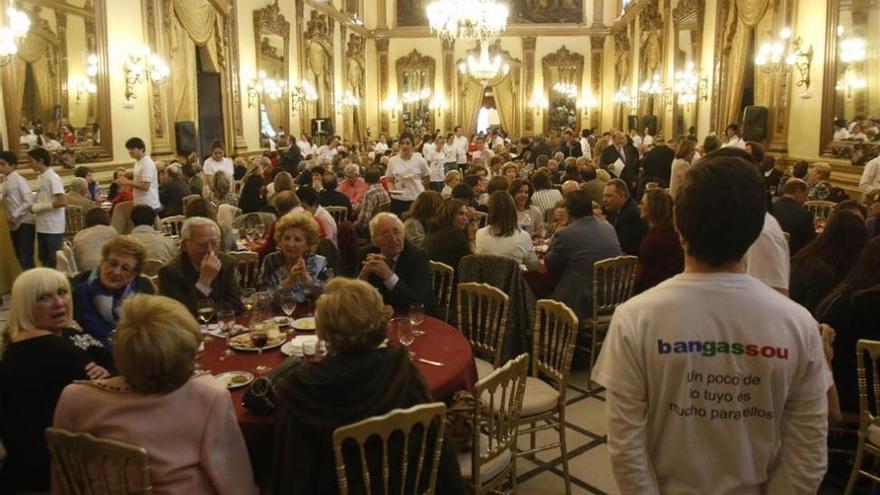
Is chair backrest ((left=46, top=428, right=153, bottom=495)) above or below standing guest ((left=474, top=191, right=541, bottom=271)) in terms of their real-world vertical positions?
below

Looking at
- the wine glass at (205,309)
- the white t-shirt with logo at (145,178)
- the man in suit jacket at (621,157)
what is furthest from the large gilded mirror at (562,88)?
the wine glass at (205,309)

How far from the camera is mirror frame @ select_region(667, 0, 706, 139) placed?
42.7 ft

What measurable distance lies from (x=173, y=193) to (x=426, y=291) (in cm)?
497

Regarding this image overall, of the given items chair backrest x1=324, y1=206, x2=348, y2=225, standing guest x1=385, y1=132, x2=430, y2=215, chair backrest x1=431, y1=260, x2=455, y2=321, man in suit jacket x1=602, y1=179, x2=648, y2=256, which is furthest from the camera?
standing guest x1=385, y1=132, x2=430, y2=215

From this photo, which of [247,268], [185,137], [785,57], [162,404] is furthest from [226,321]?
[785,57]

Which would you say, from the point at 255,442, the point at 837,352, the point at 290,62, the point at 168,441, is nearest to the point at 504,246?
the point at 837,352

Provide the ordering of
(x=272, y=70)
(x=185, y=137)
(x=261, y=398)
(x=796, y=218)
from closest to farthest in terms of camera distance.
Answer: (x=261, y=398) < (x=796, y=218) < (x=185, y=137) < (x=272, y=70)

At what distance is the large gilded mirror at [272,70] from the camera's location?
13.7 m

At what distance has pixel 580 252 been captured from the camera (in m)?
4.91

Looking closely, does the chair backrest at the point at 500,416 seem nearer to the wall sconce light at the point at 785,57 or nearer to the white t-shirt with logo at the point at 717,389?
the white t-shirt with logo at the point at 717,389

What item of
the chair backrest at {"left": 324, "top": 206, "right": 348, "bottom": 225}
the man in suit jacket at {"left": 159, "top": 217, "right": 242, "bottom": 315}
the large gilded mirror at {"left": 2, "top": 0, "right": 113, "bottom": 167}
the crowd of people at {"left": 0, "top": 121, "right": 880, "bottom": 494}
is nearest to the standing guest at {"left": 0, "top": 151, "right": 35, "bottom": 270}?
the large gilded mirror at {"left": 2, "top": 0, "right": 113, "bottom": 167}

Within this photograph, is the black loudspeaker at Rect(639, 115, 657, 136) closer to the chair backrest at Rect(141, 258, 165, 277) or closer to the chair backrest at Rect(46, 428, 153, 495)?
the chair backrest at Rect(141, 258, 165, 277)

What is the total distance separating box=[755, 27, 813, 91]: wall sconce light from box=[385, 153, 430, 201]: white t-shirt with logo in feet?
16.5

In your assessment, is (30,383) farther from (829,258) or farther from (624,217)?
(624,217)
